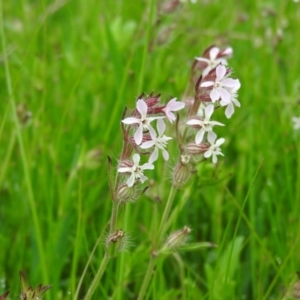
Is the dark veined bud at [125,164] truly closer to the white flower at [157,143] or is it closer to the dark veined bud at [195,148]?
the white flower at [157,143]

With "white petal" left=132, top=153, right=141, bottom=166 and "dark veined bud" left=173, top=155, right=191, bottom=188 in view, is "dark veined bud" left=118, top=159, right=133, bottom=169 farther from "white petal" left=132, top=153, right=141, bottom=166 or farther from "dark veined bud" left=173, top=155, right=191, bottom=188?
"dark veined bud" left=173, top=155, right=191, bottom=188

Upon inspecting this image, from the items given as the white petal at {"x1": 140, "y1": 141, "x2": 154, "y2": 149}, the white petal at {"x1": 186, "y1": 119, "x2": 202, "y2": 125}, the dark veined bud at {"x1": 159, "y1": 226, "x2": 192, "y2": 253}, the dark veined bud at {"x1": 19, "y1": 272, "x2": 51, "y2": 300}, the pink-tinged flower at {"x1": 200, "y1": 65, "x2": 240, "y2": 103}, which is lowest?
the dark veined bud at {"x1": 19, "y1": 272, "x2": 51, "y2": 300}

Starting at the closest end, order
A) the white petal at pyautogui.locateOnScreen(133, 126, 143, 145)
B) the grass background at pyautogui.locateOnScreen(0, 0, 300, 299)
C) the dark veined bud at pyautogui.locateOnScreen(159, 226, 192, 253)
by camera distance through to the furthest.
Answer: the white petal at pyautogui.locateOnScreen(133, 126, 143, 145) < the dark veined bud at pyautogui.locateOnScreen(159, 226, 192, 253) < the grass background at pyautogui.locateOnScreen(0, 0, 300, 299)

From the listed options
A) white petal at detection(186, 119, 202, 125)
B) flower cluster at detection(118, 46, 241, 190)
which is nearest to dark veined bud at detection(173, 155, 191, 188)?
flower cluster at detection(118, 46, 241, 190)

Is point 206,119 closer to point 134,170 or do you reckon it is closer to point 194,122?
point 194,122

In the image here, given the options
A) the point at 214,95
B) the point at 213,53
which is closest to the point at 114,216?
the point at 214,95

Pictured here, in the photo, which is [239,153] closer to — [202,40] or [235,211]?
[235,211]

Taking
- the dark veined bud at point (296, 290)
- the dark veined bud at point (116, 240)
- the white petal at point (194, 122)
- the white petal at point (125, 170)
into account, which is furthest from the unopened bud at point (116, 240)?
the dark veined bud at point (296, 290)
